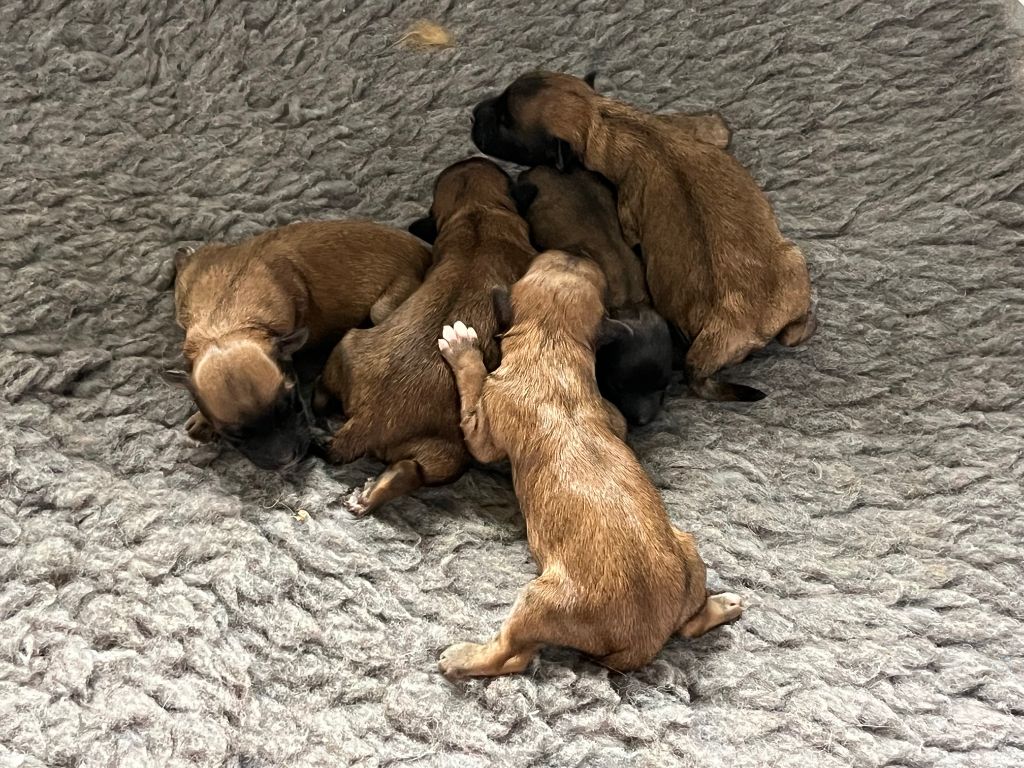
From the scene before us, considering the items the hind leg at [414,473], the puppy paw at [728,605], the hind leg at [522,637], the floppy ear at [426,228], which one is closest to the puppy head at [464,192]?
the floppy ear at [426,228]

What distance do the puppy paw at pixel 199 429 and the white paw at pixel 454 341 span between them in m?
0.61

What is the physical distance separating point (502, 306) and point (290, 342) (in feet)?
1.72

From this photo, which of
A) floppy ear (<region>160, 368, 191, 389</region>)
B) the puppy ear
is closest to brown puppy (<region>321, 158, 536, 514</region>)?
the puppy ear

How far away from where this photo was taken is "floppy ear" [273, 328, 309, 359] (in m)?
2.07

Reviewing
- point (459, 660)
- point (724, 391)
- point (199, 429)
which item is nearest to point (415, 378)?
point (199, 429)

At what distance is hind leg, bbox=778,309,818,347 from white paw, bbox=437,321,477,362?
86 cm

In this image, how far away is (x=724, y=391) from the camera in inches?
90.1

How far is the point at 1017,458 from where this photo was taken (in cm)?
217

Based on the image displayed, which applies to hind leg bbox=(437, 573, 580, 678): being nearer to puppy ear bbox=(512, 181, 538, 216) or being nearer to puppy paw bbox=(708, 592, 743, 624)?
puppy paw bbox=(708, 592, 743, 624)

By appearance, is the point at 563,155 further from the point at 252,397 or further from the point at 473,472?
the point at 252,397

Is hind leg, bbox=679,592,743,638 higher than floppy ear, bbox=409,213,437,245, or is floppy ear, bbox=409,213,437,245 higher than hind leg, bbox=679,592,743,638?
floppy ear, bbox=409,213,437,245

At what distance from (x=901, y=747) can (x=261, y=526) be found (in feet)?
4.86

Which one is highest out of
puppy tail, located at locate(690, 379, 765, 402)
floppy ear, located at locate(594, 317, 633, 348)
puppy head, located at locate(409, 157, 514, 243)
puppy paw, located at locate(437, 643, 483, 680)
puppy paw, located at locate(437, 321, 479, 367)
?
puppy head, located at locate(409, 157, 514, 243)

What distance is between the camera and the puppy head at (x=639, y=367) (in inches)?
86.1
